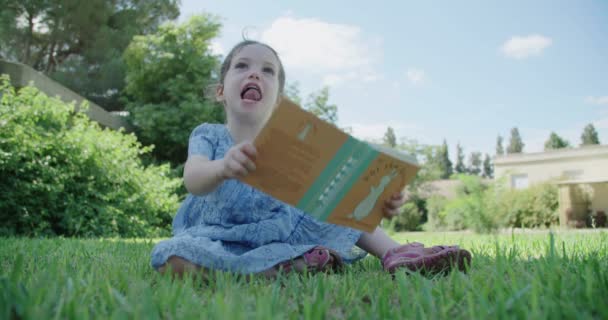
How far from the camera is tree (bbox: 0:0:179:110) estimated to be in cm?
1500

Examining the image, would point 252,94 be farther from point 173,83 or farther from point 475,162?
point 475,162

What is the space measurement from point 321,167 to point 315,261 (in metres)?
0.54

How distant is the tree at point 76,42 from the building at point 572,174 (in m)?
14.2

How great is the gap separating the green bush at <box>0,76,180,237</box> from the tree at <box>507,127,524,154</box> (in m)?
62.7

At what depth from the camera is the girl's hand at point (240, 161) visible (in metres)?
1.32

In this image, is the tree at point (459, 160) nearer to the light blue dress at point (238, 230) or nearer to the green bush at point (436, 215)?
the green bush at point (436, 215)

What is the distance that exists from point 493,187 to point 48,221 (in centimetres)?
929

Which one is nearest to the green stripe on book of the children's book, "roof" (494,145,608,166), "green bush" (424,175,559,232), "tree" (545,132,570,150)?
the children's book

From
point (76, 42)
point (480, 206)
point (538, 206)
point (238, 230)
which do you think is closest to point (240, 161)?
point (238, 230)

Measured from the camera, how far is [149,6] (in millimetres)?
17922

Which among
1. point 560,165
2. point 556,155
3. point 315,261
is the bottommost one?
point 315,261

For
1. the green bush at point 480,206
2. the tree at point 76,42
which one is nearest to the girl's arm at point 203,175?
the green bush at point 480,206

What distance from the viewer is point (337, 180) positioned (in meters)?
1.36

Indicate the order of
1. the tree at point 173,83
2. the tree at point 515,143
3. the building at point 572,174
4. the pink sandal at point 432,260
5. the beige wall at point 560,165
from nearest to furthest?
the pink sandal at point 432,260, the tree at point 173,83, the building at point 572,174, the beige wall at point 560,165, the tree at point 515,143
